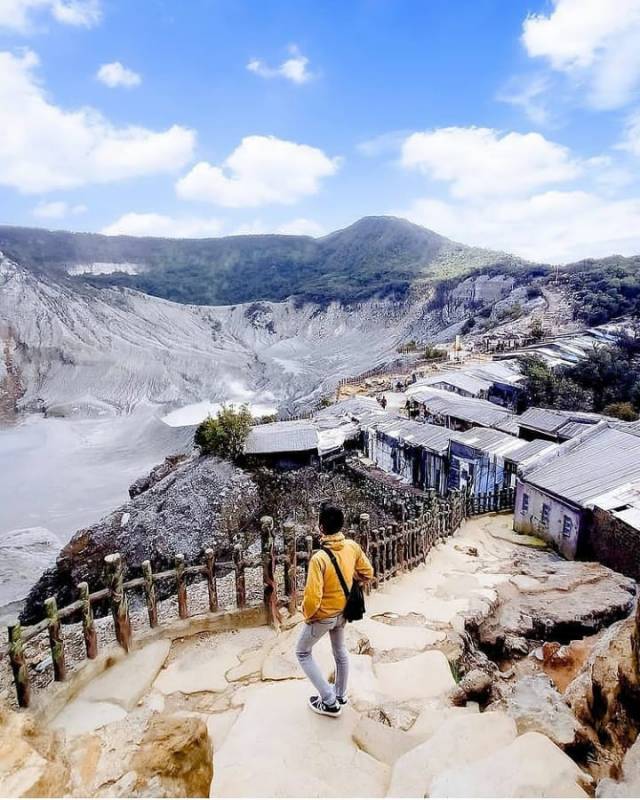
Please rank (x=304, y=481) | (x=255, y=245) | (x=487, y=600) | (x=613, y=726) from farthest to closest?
1. (x=255, y=245)
2. (x=304, y=481)
3. (x=487, y=600)
4. (x=613, y=726)

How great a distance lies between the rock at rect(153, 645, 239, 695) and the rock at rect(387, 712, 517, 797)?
2.10 meters

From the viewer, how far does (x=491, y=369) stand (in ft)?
95.6

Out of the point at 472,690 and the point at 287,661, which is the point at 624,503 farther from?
the point at 287,661

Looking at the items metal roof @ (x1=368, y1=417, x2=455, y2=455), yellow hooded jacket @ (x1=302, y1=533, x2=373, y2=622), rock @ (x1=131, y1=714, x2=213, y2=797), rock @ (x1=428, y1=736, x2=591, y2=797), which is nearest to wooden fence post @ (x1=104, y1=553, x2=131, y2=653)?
rock @ (x1=131, y1=714, x2=213, y2=797)

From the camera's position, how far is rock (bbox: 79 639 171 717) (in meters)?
4.53

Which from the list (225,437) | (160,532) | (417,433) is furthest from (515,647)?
(225,437)

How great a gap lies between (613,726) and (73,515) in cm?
2586

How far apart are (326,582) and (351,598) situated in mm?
246

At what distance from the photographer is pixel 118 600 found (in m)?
4.93

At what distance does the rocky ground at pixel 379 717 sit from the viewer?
2.83 m

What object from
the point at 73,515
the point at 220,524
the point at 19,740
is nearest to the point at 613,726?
the point at 19,740

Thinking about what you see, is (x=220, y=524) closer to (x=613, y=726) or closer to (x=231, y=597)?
(x=231, y=597)

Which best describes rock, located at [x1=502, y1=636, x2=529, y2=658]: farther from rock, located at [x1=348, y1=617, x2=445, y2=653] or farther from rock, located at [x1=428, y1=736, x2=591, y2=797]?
rock, located at [x1=428, y1=736, x2=591, y2=797]

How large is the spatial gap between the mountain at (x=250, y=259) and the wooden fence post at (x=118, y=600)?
254 ft
